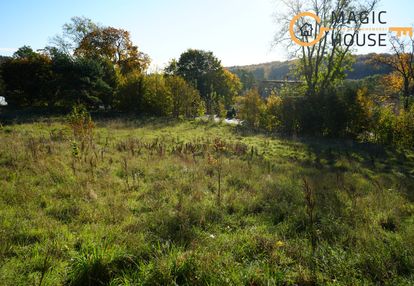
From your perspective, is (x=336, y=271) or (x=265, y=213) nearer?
(x=336, y=271)

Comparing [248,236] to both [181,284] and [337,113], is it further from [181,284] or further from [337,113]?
[337,113]

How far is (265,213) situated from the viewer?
5188mm

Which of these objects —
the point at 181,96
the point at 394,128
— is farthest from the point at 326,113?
the point at 181,96

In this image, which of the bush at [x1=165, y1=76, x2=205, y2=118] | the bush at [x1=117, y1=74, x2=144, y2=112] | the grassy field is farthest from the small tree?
the grassy field

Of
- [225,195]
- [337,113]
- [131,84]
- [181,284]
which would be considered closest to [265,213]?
[225,195]

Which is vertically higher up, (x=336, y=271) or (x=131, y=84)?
(x=131, y=84)

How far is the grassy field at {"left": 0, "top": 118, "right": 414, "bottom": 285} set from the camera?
3.11 meters

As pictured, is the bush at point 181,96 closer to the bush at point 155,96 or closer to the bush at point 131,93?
the bush at point 155,96

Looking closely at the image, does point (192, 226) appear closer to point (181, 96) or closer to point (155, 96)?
point (155, 96)

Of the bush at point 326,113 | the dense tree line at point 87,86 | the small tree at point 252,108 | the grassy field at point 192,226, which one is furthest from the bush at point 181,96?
the grassy field at point 192,226

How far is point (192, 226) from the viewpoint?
4449mm

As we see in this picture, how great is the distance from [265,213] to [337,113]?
16.4 m

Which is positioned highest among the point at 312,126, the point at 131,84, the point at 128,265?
the point at 131,84

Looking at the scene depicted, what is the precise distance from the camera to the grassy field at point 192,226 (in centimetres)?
311
